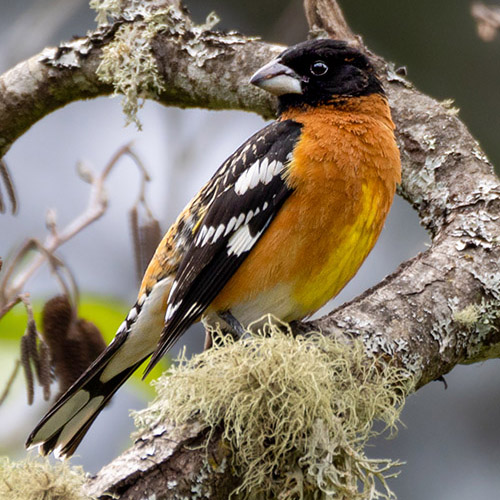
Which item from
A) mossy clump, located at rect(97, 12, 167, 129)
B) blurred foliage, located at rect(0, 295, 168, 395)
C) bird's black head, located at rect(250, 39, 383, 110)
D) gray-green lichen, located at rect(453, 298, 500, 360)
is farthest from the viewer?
mossy clump, located at rect(97, 12, 167, 129)

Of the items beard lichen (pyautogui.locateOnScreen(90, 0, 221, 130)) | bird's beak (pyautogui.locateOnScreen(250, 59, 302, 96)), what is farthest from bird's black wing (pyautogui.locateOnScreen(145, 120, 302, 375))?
beard lichen (pyautogui.locateOnScreen(90, 0, 221, 130))

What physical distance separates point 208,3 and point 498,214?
4908 millimetres

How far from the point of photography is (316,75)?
3.75 m

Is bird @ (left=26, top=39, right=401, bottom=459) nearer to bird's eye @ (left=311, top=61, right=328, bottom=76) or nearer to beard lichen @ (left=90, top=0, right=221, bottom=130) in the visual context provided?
bird's eye @ (left=311, top=61, right=328, bottom=76)

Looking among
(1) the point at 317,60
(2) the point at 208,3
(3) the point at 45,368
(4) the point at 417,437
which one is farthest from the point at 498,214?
(2) the point at 208,3

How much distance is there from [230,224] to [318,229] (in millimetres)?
387

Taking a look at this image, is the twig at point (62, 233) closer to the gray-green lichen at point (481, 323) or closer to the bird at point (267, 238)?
the bird at point (267, 238)

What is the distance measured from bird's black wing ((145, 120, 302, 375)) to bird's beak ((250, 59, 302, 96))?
8.0 inches

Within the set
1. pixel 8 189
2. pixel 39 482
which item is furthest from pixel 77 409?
pixel 39 482

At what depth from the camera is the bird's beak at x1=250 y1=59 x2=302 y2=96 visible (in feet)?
12.0

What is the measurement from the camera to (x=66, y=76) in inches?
158

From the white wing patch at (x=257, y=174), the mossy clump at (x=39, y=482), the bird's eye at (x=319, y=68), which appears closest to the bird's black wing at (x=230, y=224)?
the white wing patch at (x=257, y=174)

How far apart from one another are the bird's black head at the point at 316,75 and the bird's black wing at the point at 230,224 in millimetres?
206

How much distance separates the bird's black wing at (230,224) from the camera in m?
3.27
